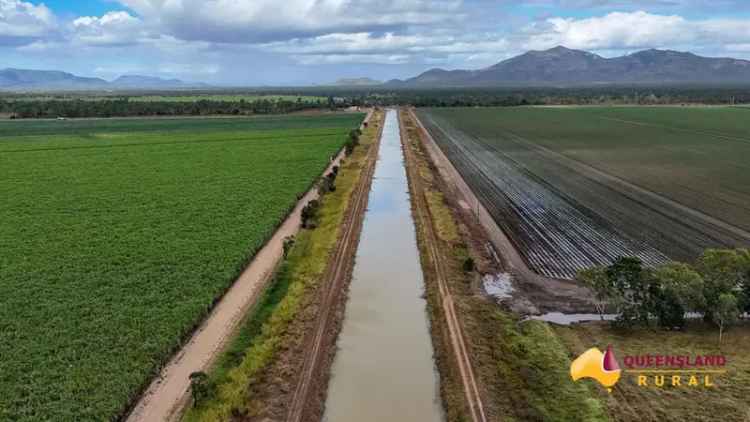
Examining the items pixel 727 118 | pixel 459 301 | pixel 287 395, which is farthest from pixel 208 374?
pixel 727 118

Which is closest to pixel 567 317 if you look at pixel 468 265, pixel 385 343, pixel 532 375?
pixel 532 375

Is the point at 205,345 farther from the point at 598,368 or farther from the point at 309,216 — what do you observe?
the point at 309,216

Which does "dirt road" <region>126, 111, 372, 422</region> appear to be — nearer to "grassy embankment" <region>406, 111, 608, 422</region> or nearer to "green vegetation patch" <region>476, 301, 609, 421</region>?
"grassy embankment" <region>406, 111, 608, 422</region>

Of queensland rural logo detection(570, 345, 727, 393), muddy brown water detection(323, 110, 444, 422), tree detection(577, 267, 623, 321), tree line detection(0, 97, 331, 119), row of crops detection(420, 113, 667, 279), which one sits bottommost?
muddy brown water detection(323, 110, 444, 422)

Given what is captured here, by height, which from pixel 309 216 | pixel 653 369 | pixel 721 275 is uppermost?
pixel 721 275

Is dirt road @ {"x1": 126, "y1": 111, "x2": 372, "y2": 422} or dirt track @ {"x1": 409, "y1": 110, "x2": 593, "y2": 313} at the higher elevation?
dirt track @ {"x1": 409, "y1": 110, "x2": 593, "y2": 313}

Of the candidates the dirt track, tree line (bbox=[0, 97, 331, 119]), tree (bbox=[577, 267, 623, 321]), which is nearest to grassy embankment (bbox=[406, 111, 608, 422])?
the dirt track

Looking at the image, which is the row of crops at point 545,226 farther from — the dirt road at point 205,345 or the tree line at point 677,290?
the dirt road at point 205,345
